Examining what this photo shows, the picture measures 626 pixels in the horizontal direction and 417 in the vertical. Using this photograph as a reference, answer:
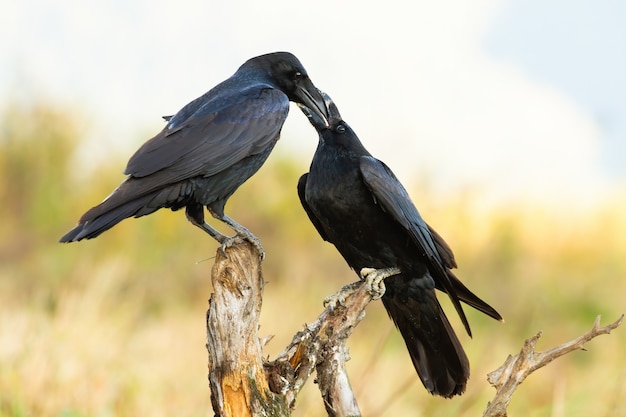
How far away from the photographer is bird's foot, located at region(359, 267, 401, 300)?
3725 mm

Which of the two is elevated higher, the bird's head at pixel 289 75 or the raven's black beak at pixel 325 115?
the bird's head at pixel 289 75

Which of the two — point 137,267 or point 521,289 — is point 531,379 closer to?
point 521,289

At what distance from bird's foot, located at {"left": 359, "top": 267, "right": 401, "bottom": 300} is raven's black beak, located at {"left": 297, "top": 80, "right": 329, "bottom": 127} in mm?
801

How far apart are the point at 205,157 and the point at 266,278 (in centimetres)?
686

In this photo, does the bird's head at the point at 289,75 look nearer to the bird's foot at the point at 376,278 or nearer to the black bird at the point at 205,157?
the black bird at the point at 205,157

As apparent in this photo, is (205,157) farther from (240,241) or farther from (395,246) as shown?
(395,246)

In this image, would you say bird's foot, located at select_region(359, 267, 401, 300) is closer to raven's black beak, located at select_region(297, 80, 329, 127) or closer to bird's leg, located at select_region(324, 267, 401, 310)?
bird's leg, located at select_region(324, 267, 401, 310)

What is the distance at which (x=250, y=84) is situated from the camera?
4254 millimetres

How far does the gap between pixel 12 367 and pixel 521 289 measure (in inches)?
287

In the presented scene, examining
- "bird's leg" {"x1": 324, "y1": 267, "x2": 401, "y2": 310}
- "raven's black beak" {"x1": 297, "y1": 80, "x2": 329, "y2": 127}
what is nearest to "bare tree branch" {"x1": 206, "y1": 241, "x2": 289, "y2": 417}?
"bird's leg" {"x1": 324, "y1": 267, "x2": 401, "y2": 310}

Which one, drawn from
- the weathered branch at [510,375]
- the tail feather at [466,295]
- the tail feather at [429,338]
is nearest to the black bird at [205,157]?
the tail feather at [429,338]

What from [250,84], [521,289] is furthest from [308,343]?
[521,289]

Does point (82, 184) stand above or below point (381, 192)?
above

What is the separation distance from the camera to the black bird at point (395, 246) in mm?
3809
